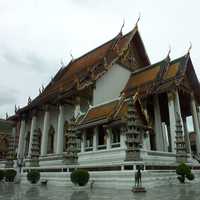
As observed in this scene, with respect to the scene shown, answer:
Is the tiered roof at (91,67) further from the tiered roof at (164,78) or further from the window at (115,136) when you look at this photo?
the window at (115,136)

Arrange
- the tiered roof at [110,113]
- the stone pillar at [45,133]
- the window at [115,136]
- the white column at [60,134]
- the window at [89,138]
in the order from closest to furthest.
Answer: the tiered roof at [110,113] → the window at [115,136] → the window at [89,138] → the white column at [60,134] → the stone pillar at [45,133]

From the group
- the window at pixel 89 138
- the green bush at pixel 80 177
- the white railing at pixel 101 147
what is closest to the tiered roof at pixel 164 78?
the window at pixel 89 138

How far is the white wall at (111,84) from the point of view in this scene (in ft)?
65.8

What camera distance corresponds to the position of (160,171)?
12586mm

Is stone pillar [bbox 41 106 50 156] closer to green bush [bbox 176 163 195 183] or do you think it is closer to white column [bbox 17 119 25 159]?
white column [bbox 17 119 25 159]

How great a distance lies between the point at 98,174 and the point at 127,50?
1413 centimetres

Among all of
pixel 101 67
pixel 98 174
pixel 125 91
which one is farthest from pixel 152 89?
pixel 98 174

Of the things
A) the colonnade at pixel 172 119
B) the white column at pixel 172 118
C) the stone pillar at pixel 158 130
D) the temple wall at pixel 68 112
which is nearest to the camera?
the white column at pixel 172 118

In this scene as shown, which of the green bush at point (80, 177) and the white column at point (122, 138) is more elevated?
the white column at point (122, 138)

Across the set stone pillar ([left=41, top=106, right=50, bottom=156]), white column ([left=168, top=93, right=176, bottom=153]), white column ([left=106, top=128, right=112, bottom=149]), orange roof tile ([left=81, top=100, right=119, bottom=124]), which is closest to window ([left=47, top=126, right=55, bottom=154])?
stone pillar ([left=41, top=106, right=50, bottom=156])

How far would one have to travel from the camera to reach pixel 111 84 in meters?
21.5

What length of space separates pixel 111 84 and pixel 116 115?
752cm

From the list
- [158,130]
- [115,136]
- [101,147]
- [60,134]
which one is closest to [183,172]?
[115,136]

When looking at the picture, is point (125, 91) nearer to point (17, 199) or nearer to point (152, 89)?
point (152, 89)
